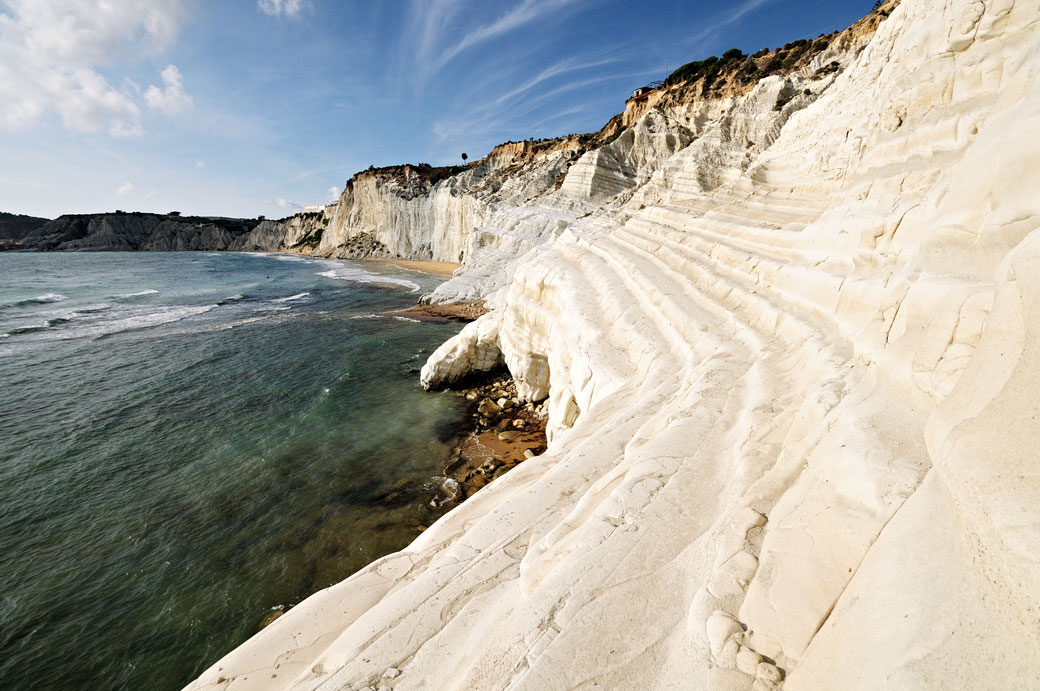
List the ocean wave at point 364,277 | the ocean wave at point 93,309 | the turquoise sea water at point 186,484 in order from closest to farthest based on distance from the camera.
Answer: the turquoise sea water at point 186,484 → the ocean wave at point 93,309 → the ocean wave at point 364,277

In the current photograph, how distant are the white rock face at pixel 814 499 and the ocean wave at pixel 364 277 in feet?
104

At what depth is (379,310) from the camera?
27.8 meters

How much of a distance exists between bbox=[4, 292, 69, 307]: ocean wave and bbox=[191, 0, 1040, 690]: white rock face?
4267cm

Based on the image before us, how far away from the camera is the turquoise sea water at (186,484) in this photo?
649 cm

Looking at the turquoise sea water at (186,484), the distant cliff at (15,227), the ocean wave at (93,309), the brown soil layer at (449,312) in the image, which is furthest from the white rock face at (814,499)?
the distant cliff at (15,227)

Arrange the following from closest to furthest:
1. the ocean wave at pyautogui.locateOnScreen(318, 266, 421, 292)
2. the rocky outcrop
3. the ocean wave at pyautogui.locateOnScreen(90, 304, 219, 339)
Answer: the ocean wave at pyautogui.locateOnScreen(90, 304, 219, 339) < the ocean wave at pyautogui.locateOnScreen(318, 266, 421, 292) < the rocky outcrop

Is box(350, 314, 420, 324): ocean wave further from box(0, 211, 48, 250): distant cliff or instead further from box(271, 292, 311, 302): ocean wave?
box(0, 211, 48, 250): distant cliff

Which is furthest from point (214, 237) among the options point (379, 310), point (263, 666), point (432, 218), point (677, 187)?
point (263, 666)

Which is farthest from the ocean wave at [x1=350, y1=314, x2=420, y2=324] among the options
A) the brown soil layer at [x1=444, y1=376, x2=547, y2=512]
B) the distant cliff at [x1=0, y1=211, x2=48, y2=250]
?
the distant cliff at [x1=0, y1=211, x2=48, y2=250]

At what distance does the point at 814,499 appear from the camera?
2383 mm

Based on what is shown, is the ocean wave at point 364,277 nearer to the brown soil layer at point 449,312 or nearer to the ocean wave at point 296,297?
the ocean wave at point 296,297

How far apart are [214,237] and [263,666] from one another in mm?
131894

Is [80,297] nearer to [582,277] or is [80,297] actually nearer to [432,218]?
[432,218]

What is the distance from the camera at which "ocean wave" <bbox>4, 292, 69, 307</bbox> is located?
3003 cm
